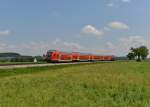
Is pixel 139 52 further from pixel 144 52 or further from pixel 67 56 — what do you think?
pixel 67 56

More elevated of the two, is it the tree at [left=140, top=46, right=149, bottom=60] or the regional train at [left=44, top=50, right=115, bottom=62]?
the tree at [left=140, top=46, right=149, bottom=60]

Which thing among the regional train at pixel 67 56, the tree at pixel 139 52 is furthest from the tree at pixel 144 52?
the regional train at pixel 67 56

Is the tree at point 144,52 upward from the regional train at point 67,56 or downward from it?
upward

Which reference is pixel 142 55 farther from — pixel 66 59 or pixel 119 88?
pixel 119 88

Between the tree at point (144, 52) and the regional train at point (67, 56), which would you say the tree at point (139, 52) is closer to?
the tree at point (144, 52)

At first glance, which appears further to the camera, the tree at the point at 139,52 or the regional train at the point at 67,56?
the tree at the point at 139,52

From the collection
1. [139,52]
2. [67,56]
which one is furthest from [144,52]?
[67,56]

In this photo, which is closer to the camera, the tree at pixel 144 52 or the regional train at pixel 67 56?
the regional train at pixel 67 56

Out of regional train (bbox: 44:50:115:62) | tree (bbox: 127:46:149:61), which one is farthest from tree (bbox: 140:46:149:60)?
regional train (bbox: 44:50:115:62)

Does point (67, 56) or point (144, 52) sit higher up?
point (144, 52)

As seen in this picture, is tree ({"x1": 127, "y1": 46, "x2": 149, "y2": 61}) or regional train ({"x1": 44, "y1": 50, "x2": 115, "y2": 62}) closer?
regional train ({"x1": 44, "y1": 50, "x2": 115, "y2": 62})

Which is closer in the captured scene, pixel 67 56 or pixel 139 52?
pixel 67 56

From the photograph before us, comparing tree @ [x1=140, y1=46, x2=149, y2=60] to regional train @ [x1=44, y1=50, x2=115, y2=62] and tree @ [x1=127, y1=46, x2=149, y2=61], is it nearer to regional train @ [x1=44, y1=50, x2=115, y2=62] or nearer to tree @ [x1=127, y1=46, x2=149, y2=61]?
tree @ [x1=127, y1=46, x2=149, y2=61]

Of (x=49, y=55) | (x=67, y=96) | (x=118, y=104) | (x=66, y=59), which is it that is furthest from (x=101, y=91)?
(x=66, y=59)
